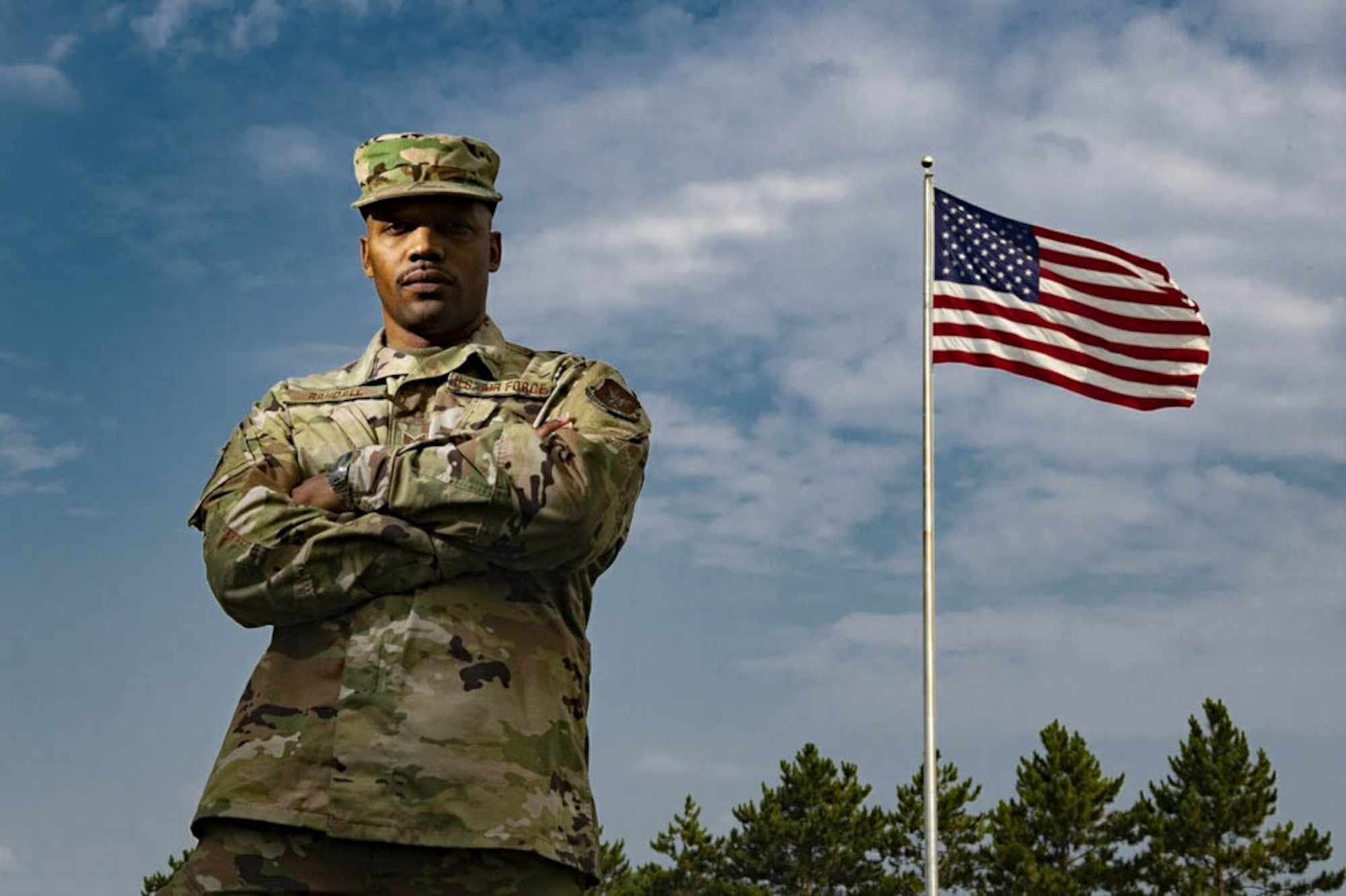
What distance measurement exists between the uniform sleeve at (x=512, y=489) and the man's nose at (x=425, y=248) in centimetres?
43

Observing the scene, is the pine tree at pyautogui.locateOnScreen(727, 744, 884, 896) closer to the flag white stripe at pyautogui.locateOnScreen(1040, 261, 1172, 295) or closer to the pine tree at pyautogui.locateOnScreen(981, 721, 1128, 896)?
the pine tree at pyautogui.locateOnScreen(981, 721, 1128, 896)

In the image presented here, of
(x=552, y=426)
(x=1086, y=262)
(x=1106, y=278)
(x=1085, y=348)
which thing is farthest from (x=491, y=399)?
(x=1086, y=262)

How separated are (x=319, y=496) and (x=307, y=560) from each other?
0.66 ft

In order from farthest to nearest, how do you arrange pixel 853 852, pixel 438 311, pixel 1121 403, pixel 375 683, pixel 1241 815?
1. pixel 853 852
2. pixel 1241 815
3. pixel 1121 403
4. pixel 438 311
5. pixel 375 683

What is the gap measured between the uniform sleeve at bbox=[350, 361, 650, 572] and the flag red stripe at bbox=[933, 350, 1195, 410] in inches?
384

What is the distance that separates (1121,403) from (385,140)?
9826mm

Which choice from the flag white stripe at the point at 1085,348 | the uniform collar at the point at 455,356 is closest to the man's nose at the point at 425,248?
the uniform collar at the point at 455,356

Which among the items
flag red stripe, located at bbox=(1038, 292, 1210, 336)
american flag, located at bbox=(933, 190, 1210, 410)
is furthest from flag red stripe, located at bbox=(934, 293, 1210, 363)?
flag red stripe, located at bbox=(1038, 292, 1210, 336)

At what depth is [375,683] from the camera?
3.64 meters

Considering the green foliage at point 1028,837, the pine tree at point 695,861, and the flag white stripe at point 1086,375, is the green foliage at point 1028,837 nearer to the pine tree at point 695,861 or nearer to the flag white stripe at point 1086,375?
the pine tree at point 695,861

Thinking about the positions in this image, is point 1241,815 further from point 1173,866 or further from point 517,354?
point 517,354

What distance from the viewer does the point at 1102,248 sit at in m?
13.5

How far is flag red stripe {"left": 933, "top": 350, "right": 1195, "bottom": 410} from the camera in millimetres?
12969

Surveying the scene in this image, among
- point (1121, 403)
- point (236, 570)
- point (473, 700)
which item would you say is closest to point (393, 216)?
point (236, 570)
